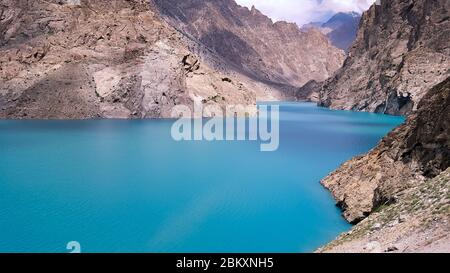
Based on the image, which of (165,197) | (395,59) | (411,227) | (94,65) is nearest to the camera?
(411,227)

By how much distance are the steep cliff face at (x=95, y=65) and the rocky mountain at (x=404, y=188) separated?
63.7 metres

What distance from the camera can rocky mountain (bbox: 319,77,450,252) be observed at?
13787 mm

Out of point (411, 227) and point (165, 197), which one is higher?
point (411, 227)

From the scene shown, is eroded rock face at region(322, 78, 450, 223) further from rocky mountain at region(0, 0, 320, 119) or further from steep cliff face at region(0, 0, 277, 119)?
rocky mountain at region(0, 0, 320, 119)

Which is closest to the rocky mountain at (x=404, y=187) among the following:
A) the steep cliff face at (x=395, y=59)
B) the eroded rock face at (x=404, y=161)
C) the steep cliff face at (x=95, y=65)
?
the eroded rock face at (x=404, y=161)

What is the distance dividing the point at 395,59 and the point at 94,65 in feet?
245

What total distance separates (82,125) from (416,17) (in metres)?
92.9

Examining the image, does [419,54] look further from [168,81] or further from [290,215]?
[290,215]

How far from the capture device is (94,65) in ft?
303

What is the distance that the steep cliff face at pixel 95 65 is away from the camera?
86.8 m

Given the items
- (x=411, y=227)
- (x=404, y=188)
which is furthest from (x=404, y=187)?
(x=411, y=227)

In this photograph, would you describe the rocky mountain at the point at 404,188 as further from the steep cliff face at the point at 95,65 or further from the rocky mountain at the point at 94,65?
the rocky mountain at the point at 94,65

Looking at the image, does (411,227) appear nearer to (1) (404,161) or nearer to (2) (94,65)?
(1) (404,161)

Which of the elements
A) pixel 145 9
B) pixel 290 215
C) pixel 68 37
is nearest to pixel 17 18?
pixel 68 37
